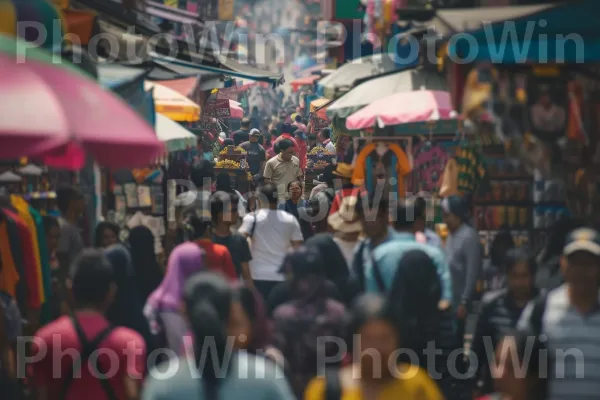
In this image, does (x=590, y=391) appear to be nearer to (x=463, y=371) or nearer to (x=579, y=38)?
(x=463, y=371)

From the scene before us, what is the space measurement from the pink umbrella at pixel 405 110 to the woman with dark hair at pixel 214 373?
777 centimetres

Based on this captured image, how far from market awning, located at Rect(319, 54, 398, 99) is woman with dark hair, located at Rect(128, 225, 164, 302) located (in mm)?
8107

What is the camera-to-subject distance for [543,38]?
9.02 m

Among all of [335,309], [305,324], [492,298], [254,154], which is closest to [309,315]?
[305,324]

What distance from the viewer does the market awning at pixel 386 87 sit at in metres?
14.6

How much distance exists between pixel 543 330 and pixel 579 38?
282 centimetres

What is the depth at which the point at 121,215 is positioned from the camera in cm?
1307

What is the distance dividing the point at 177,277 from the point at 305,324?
1378mm

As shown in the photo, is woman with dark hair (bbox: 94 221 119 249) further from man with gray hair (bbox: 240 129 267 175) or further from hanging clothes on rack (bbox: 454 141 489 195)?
man with gray hair (bbox: 240 129 267 175)

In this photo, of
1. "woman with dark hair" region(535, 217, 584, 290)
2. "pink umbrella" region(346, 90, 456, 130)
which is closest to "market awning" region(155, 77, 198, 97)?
"pink umbrella" region(346, 90, 456, 130)

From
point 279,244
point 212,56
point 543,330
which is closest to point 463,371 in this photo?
point 543,330

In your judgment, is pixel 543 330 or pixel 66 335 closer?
pixel 66 335

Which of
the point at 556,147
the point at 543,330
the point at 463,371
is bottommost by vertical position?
the point at 463,371

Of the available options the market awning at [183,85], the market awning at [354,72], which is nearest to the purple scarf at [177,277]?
the market awning at [183,85]
